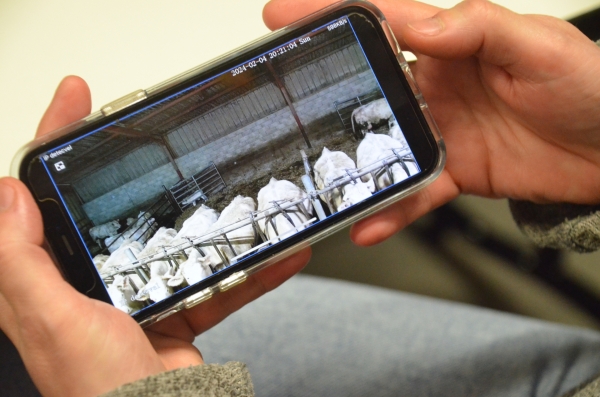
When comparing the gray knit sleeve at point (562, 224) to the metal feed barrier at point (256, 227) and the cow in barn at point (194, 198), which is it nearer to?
the metal feed barrier at point (256, 227)

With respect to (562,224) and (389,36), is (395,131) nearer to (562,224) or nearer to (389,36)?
(389,36)

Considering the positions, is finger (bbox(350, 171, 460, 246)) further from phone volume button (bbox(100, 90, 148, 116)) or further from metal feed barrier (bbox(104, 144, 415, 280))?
phone volume button (bbox(100, 90, 148, 116))

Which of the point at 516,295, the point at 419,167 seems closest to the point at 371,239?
the point at 419,167

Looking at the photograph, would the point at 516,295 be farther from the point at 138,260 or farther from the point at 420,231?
the point at 138,260

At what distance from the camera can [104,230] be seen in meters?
0.37

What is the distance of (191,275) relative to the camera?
0.38 meters

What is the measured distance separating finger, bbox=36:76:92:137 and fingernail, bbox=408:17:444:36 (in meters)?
0.30

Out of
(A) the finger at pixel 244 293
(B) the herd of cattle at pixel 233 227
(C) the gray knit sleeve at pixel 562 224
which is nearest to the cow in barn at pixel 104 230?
(B) the herd of cattle at pixel 233 227

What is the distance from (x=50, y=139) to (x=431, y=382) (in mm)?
430

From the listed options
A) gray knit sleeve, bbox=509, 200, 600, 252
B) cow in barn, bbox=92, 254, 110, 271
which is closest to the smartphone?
cow in barn, bbox=92, 254, 110, 271

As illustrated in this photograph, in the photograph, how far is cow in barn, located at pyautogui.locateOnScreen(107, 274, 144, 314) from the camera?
36cm

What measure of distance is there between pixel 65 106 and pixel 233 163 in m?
0.16

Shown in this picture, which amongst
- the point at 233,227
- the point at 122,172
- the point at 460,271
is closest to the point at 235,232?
the point at 233,227

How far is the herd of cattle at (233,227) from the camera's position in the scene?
0.37 meters
